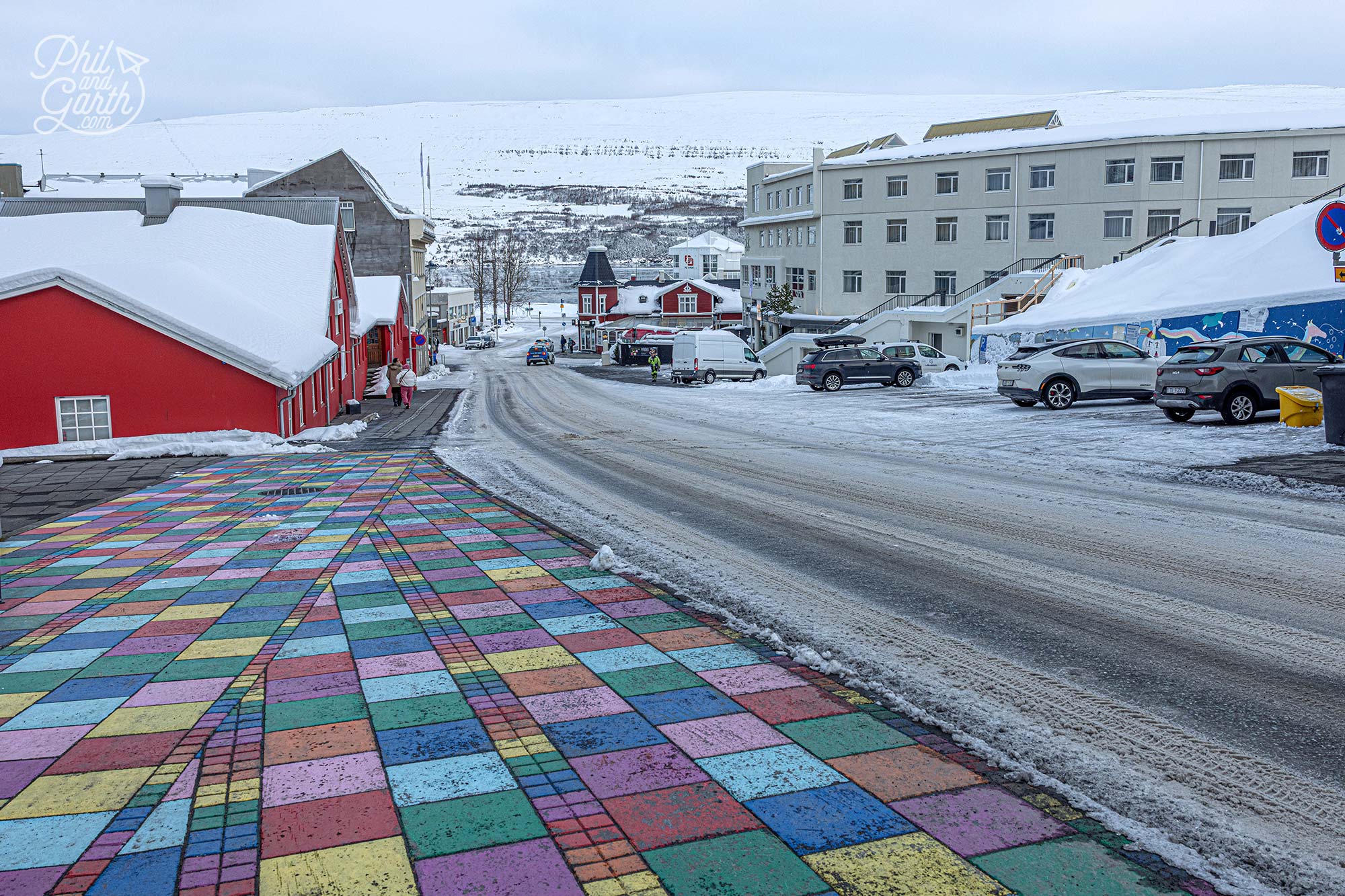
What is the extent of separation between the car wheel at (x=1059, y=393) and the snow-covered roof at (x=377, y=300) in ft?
86.9

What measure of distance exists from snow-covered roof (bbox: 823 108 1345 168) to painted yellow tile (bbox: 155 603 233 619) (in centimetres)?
4829

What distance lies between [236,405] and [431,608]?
16.7 m

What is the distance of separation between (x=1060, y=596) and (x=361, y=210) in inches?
2267

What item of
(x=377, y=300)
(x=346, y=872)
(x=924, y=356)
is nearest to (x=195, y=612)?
(x=346, y=872)

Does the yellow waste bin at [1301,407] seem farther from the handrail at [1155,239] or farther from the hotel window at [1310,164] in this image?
the hotel window at [1310,164]

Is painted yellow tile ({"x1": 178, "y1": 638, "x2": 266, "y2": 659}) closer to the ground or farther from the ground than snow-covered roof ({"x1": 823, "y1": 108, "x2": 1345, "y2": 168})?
closer to the ground

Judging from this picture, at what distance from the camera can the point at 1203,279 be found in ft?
94.9

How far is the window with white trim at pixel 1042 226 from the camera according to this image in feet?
161

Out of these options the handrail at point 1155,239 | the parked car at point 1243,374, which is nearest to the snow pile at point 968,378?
the handrail at point 1155,239

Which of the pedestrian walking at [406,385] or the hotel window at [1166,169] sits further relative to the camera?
the hotel window at [1166,169]

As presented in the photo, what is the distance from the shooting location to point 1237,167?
46094mm

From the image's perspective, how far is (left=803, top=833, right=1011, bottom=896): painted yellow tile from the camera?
3.92 metres

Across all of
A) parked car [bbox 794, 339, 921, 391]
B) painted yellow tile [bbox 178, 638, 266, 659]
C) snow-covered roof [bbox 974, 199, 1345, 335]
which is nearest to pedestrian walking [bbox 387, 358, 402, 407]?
parked car [bbox 794, 339, 921, 391]

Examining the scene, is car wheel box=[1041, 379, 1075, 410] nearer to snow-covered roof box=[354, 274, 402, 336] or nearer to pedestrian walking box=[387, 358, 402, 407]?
pedestrian walking box=[387, 358, 402, 407]
